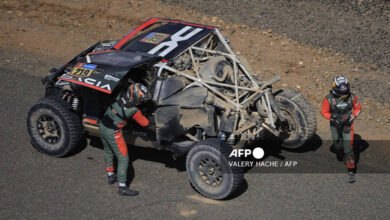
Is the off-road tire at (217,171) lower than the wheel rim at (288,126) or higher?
lower

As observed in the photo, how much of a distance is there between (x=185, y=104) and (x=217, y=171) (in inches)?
45.7

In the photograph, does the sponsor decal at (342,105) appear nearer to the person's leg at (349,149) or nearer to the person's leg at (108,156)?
the person's leg at (349,149)

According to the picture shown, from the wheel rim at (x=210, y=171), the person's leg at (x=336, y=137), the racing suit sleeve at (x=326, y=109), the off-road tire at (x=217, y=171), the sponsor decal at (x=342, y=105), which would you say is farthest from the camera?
the person's leg at (x=336, y=137)

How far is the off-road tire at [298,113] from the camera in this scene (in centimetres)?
772

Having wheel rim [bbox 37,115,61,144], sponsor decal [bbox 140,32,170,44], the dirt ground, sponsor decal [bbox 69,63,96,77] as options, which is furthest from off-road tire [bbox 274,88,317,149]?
wheel rim [bbox 37,115,61,144]

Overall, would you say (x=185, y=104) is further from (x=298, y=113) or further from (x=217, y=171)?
(x=298, y=113)

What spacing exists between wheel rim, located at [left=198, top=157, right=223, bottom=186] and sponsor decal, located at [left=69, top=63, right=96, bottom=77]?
89.1 inches

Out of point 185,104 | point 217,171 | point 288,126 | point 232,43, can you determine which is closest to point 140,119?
point 185,104

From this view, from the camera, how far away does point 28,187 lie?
7262 mm

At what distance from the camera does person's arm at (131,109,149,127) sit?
273 inches

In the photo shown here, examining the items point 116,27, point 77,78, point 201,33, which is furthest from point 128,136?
point 116,27

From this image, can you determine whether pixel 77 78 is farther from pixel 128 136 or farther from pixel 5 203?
pixel 5 203

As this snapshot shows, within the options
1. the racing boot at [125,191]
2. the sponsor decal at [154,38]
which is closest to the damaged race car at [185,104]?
the sponsor decal at [154,38]

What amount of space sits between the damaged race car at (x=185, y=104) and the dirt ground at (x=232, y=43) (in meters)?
2.14
